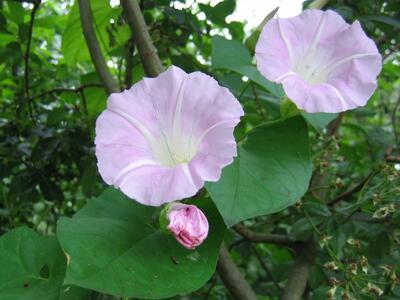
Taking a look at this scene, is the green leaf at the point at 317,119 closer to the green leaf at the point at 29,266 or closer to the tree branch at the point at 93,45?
the tree branch at the point at 93,45

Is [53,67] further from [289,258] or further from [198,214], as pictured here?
[198,214]

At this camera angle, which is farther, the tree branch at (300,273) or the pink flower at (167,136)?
the tree branch at (300,273)

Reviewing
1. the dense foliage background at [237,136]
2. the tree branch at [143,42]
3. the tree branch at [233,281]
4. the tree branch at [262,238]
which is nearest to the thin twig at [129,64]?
the dense foliage background at [237,136]

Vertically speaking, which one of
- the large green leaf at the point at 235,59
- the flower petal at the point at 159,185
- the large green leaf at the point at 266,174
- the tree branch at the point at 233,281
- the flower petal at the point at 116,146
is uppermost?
the flower petal at the point at 116,146

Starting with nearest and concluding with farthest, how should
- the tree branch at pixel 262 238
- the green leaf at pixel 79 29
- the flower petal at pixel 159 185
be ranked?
the flower petal at pixel 159 185 → the tree branch at pixel 262 238 → the green leaf at pixel 79 29

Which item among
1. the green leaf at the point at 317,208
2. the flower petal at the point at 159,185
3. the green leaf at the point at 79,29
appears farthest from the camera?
the green leaf at the point at 79,29
